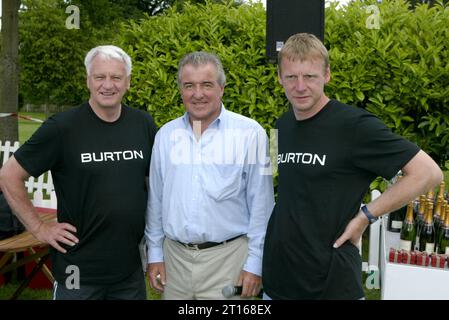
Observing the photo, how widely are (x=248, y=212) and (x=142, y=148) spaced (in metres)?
0.66

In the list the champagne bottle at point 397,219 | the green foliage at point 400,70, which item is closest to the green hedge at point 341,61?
the green foliage at point 400,70

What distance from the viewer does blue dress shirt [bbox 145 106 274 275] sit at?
2.48 m

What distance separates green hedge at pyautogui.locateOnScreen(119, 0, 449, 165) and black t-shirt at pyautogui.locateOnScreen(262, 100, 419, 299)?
3.15 metres

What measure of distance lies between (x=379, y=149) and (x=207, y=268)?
3.48ft

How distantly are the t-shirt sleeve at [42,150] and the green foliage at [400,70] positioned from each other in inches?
136

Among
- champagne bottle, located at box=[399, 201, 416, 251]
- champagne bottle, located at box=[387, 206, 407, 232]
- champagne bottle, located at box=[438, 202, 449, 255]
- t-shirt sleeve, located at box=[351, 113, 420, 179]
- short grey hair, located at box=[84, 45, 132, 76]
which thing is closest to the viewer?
t-shirt sleeve, located at box=[351, 113, 420, 179]

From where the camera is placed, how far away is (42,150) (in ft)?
8.08

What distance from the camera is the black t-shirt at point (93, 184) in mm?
2471

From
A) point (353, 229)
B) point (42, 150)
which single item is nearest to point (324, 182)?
point (353, 229)

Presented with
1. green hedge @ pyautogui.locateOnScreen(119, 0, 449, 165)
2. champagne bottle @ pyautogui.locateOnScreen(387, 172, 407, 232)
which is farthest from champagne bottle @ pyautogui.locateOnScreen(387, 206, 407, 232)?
green hedge @ pyautogui.locateOnScreen(119, 0, 449, 165)

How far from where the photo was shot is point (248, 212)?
2588 mm

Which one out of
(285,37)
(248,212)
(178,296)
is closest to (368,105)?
(285,37)

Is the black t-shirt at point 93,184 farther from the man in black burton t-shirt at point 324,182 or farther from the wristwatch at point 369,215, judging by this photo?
the wristwatch at point 369,215

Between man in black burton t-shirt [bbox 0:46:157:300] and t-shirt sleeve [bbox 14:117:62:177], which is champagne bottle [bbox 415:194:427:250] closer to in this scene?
man in black burton t-shirt [bbox 0:46:157:300]
